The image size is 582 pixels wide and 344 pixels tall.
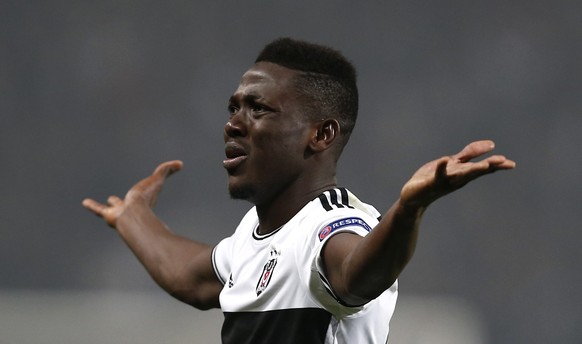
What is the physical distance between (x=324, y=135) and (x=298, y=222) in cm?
30

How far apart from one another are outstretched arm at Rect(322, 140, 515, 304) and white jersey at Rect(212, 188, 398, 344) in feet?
0.27

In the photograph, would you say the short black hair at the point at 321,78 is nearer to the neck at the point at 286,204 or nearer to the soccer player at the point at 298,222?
the soccer player at the point at 298,222

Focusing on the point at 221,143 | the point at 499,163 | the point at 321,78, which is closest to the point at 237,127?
the point at 321,78

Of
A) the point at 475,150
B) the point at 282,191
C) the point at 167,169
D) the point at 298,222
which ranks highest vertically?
the point at 167,169

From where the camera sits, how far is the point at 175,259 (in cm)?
346

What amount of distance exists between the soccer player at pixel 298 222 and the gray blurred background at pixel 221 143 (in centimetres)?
315

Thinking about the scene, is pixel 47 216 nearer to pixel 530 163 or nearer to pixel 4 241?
pixel 4 241

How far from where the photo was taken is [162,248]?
3.50m

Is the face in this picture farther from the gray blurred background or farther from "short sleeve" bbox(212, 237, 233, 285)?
the gray blurred background

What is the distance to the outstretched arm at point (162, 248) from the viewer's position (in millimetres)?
3324

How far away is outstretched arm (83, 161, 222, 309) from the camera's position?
3.32m

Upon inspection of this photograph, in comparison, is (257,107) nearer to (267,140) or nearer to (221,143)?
(267,140)

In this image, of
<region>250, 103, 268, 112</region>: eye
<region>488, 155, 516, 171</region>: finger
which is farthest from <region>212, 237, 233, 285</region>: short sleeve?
<region>488, 155, 516, 171</region>: finger

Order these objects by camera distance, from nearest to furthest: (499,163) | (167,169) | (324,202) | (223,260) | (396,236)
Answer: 1. (499,163)
2. (396,236)
3. (324,202)
4. (223,260)
5. (167,169)
